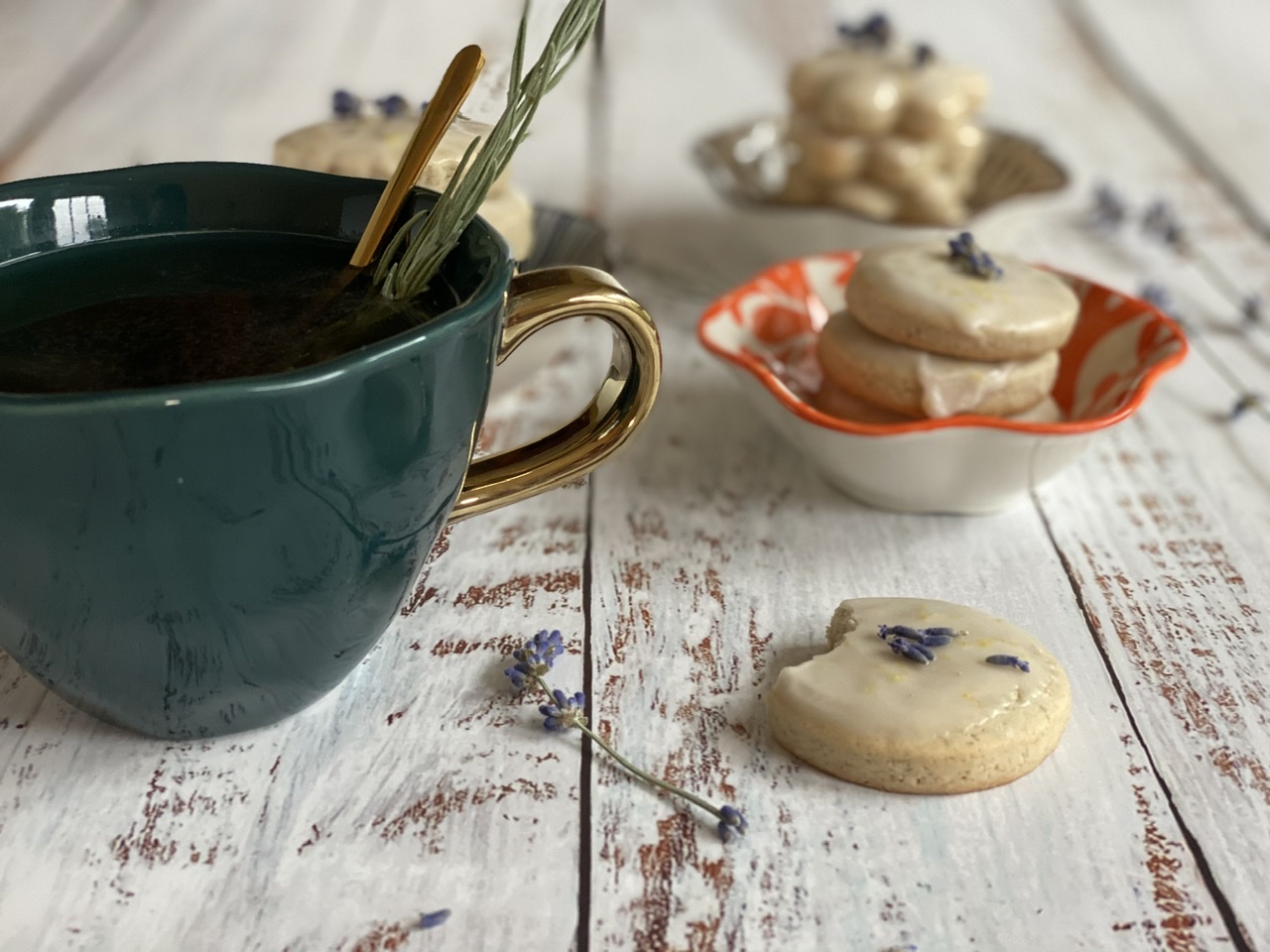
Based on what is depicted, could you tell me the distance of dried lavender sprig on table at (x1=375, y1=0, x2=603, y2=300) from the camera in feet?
1.85

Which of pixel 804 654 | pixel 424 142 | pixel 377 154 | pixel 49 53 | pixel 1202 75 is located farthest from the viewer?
pixel 1202 75

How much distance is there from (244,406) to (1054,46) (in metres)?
1.79

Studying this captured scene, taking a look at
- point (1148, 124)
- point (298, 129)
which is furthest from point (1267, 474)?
point (1148, 124)

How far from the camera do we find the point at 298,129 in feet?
2.82

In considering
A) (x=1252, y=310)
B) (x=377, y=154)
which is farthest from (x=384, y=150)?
(x=1252, y=310)

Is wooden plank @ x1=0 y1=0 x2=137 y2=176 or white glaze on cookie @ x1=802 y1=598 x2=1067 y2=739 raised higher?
white glaze on cookie @ x1=802 y1=598 x2=1067 y2=739

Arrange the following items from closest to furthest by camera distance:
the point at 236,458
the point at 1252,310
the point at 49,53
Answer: the point at 236,458 → the point at 1252,310 → the point at 49,53

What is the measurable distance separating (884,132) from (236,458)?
827mm

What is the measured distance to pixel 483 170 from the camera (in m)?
0.58

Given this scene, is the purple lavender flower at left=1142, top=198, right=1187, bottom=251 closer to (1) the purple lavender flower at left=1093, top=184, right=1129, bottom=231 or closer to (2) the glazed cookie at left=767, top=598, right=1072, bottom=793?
(1) the purple lavender flower at left=1093, top=184, right=1129, bottom=231

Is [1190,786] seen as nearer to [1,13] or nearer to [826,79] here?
[826,79]

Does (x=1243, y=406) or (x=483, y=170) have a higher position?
(x=483, y=170)

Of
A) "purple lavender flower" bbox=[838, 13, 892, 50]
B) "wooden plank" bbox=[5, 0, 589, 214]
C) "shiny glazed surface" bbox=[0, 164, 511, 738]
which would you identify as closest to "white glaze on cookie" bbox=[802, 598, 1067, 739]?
"shiny glazed surface" bbox=[0, 164, 511, 738]

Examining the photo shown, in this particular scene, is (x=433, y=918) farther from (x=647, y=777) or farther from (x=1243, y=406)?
(x=1243, y=406)
